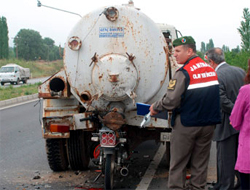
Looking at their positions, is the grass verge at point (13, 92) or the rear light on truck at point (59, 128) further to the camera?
the grass verge at point (13, 92)

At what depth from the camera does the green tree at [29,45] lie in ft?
333

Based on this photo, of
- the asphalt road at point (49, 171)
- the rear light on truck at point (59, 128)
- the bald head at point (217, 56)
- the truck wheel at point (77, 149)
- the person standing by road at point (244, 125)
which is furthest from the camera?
the truck wheel at point (77, 149)

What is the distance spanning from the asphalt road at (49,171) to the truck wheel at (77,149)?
0.18m

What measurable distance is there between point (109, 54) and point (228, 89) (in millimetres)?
1525

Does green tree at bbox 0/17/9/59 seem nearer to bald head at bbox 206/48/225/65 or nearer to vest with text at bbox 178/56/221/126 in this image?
bald head at bbox 206/48/225/65

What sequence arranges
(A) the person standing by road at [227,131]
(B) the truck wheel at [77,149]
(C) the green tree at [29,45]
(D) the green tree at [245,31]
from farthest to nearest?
1. (C) the green tree at [29,45]
2. (D) the green tree at [245,31]
3. (B) the truck wheel at [77,149]
4. (A) the person standing by road at [227,131]

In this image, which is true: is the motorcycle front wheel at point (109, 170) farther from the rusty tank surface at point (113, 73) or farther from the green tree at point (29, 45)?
the green tree at point (29, 45)

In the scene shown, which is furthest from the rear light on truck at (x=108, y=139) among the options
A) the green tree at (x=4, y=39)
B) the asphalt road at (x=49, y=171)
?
the green tree at (x=4, y=39)

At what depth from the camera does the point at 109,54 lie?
546 cm

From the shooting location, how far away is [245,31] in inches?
1114

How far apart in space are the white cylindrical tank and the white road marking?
3.75 ft

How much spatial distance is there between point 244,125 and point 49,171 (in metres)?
3.85

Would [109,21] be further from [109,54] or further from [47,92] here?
[47,92]

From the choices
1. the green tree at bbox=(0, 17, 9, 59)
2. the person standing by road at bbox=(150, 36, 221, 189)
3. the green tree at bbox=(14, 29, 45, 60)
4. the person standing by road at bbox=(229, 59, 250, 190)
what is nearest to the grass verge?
the person standing by road at bbox=(150, 36, 221, 189)
